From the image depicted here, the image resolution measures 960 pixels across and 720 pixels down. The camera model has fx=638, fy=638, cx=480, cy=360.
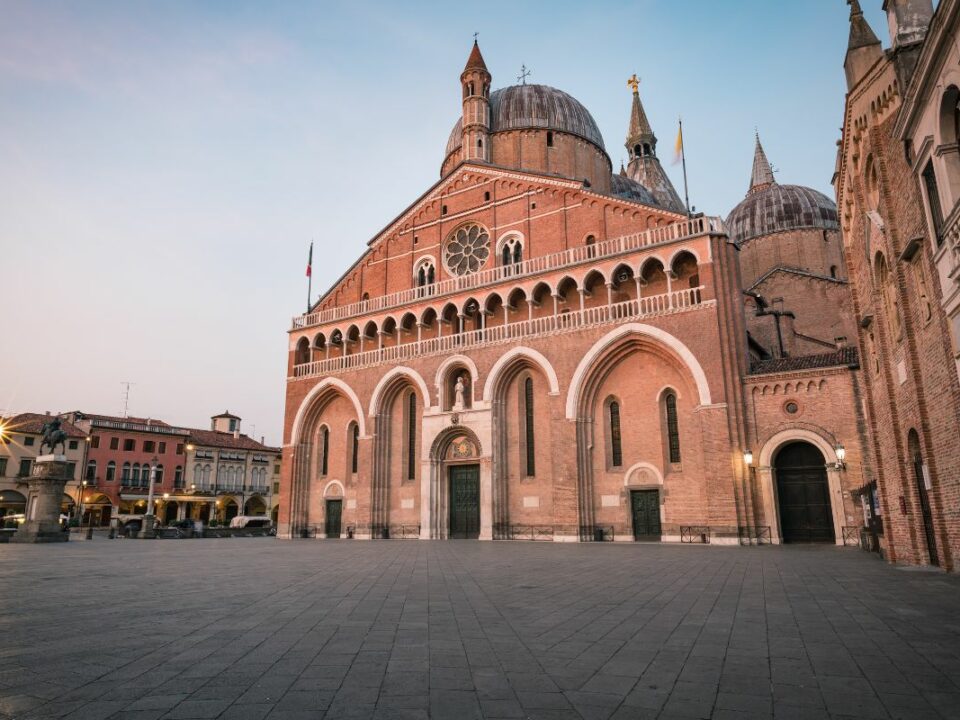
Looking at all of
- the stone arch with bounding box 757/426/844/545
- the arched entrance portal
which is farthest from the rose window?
the arched entrance portal

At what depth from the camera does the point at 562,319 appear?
25844mm

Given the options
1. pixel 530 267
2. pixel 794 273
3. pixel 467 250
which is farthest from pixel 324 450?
pixel 794 273

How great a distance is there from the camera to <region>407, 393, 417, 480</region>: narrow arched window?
2978 cm

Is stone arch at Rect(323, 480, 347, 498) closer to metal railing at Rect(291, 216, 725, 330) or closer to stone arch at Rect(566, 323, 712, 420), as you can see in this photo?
metal railing at Rect(291, 216, 725, 330)

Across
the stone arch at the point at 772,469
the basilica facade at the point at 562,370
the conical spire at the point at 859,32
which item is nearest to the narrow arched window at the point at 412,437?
the basilica facade at the point at 562,370

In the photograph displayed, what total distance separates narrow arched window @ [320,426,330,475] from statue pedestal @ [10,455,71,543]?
441 inches

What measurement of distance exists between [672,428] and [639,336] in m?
3.58

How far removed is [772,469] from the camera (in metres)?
21.2

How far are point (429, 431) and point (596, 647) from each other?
23.0 m

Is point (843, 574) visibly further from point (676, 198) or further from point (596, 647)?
point (676, 198)

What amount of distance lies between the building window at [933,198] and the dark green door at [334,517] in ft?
90.3

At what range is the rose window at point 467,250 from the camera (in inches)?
1208

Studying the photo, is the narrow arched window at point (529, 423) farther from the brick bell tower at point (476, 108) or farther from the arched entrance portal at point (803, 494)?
the brick bell tower at point (476, 108)

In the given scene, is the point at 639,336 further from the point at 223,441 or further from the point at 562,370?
the point at 223,441
